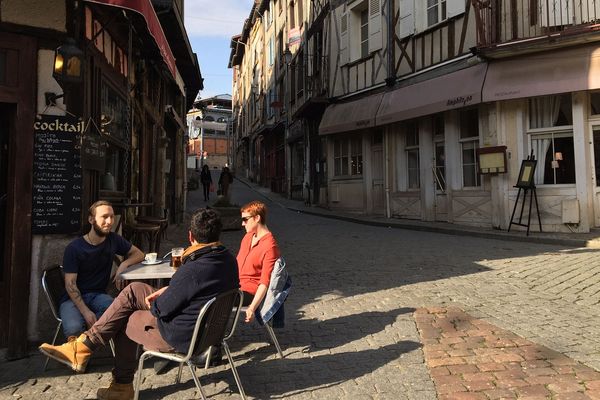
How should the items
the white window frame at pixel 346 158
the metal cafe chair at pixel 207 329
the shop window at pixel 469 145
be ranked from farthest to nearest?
1. the white window frame at pixel 346 158
2. the shop window at pixel 469 145
3. the metal cafe chair at pixel 207 329

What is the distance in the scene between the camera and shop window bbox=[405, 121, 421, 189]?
1366cm

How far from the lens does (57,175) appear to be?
13.4ft

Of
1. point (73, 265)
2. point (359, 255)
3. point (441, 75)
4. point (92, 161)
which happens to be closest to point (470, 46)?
point (441, 75)

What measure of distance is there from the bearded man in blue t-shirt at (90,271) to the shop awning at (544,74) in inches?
350

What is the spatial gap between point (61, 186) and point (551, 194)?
31.0ft

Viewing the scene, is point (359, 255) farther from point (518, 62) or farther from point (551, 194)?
point (518, 62)

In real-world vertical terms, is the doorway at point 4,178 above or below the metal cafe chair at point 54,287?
above

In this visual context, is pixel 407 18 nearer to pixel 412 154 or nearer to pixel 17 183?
pixel 412 154

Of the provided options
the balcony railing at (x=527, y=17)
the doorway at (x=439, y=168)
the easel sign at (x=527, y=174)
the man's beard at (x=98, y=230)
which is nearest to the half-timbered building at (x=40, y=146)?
the man's beard at (x=98, y=230)

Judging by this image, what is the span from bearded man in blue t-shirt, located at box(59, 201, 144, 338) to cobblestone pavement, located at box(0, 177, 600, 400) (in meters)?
0.45

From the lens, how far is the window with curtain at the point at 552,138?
1000cm

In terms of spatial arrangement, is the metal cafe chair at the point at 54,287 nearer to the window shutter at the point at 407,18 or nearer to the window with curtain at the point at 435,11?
the window with curtain at the point at 435,11

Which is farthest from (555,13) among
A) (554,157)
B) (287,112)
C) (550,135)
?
(287,112)

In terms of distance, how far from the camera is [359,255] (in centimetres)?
811
